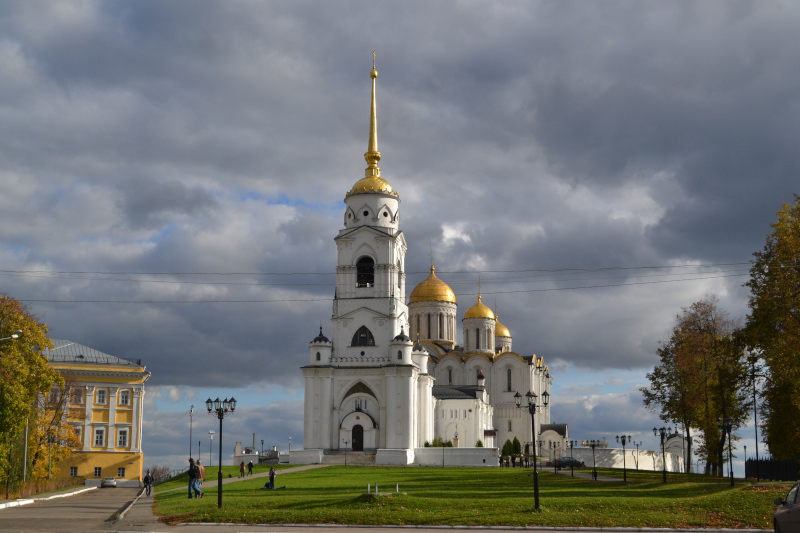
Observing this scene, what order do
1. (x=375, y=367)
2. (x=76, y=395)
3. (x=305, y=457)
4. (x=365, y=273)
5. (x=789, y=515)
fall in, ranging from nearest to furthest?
1. (x=789, y=515)
2. (x=76, y=395)
3. (x=305, y=457)
4. (x=375, y=367)
5. (x=365, y=273)

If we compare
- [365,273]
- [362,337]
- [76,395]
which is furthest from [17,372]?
[365,273]

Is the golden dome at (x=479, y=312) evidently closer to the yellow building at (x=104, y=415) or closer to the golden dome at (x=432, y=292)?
the golden dome at (x=432, y=292)

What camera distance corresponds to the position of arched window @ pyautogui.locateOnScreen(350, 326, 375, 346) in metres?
71.9

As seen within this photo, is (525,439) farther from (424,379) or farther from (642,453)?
(424,379)

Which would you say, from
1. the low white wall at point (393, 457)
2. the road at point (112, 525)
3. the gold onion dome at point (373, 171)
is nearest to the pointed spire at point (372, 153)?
the gold onion dome at point (373, 171)

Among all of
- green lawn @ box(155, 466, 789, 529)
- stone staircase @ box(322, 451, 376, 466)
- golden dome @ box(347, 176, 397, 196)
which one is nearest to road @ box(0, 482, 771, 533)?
green lawn @ box(155, 466, 789, 529)

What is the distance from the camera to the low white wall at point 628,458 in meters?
79.2

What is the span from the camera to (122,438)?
6656cm

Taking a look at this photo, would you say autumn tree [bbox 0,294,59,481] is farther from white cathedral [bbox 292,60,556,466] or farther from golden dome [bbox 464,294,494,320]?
golden dome [bbox 464,294,494,320]

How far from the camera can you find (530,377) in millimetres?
93312

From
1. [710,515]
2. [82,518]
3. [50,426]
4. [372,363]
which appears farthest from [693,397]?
[50,426]

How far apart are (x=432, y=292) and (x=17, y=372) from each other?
200ft

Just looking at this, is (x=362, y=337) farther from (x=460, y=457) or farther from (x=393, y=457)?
(x=460, y=457)

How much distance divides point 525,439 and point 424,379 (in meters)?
23.1
